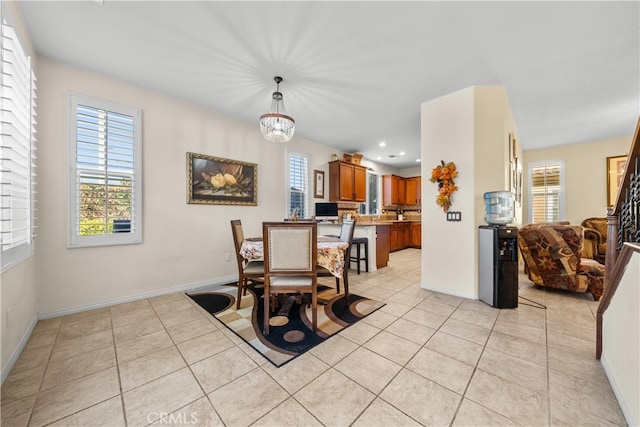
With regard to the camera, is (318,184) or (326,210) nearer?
(326,210)

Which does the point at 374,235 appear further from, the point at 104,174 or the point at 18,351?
the point at 18,351

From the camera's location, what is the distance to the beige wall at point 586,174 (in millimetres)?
4984

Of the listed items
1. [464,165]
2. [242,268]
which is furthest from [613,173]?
[242,268]

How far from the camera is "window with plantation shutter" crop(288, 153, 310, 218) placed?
4797 millimetres

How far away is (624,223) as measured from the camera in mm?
1748

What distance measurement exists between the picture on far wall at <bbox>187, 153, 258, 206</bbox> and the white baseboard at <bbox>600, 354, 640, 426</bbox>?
4187 mm

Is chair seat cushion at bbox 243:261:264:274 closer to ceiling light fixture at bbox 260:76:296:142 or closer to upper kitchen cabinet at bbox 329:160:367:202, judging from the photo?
ceiling light fixture at bbox 260:76:296:142

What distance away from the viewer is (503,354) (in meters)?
1.77

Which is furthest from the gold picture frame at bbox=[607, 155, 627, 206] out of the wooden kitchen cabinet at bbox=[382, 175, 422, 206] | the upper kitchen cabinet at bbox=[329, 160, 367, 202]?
the upper kitchen cabinet at bbox=[329, 160, 367, 202]

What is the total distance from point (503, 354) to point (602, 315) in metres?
0.72

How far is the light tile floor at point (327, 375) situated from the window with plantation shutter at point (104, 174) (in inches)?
37.8

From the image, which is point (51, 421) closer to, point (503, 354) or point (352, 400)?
point (352, 400)

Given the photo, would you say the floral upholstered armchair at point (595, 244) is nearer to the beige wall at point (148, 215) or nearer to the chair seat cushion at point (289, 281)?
the chair seat cushion at point (289, 281)

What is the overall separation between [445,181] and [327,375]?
2668 millimetres
